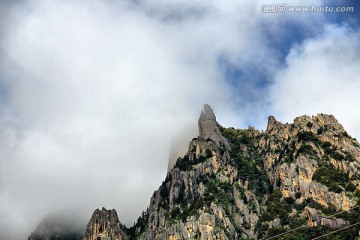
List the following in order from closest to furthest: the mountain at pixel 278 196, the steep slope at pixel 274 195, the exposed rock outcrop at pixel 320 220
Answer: the exposed rock outcrop at pixel 320 220
the mountain at pixel 278 196
the steep slope at pixel 274 195

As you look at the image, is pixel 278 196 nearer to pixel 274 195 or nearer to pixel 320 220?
pixel 274 195

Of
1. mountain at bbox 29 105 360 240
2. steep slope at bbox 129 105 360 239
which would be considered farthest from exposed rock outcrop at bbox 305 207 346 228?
steep slope at bbox 129 105 360 239

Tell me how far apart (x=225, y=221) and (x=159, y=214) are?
3340 centimetres

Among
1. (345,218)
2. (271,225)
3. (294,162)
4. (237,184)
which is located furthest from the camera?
(237,184)

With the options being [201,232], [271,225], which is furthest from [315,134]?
[201,232]

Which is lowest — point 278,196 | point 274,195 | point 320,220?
point 320,220

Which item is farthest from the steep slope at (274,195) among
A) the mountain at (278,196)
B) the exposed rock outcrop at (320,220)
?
the exposed rock outcrop at (320,220)

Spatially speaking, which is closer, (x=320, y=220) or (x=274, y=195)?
(x=320, y=220)

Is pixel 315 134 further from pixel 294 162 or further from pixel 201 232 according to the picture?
pixel 201 232

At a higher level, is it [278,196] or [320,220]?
[278,196]

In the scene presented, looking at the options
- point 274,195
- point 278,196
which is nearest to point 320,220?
point 278,196

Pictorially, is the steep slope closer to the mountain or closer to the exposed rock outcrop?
the mountain

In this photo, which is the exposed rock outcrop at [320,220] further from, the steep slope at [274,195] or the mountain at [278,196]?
the steep slope at [274,195]

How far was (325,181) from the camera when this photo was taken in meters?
162
